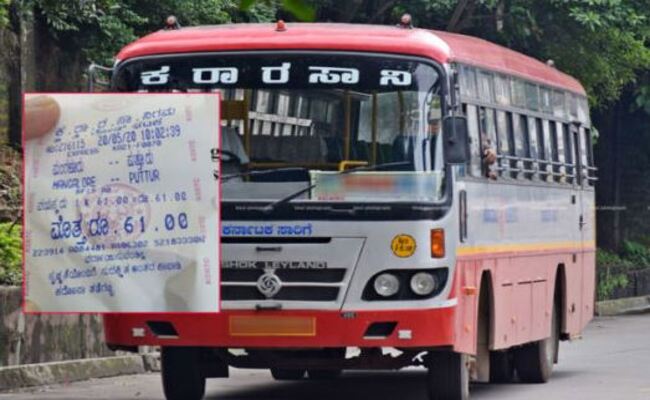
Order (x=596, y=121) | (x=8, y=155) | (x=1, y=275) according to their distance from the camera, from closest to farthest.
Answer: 1. (x=1, y=275)
2. (x=8, y=155)
3. (x=596, y=121)

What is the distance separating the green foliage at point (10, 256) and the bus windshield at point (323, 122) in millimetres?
4323

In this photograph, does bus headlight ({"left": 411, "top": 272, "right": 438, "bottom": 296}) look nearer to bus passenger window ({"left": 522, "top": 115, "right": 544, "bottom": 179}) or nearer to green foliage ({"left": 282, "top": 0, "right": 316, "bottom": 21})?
bus passenger window ({"left": 522, "top": 115, "right": 544, "bottom": 179})

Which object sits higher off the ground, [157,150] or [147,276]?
[157,150]

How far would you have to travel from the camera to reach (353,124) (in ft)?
42.4

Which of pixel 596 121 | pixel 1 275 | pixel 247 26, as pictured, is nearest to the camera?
pixel 247 26

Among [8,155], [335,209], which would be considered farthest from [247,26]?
[8,155]

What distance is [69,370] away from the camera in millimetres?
16734

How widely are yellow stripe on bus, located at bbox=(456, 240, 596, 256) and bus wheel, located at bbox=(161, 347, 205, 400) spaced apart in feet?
7.41

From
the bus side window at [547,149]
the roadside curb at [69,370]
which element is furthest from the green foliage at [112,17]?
the bus side window at [547,149]

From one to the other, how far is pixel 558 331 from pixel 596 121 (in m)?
19.1

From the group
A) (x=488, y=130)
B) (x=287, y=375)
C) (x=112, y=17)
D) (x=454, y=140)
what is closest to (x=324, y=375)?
(x=287, y=375)

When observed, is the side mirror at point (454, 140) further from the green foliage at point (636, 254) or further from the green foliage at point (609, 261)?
the green foliage at point (636, 254)

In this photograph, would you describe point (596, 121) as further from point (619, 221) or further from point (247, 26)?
point (247, 26)

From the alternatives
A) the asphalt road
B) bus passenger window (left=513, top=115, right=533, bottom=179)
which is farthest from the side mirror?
the asphalt road
